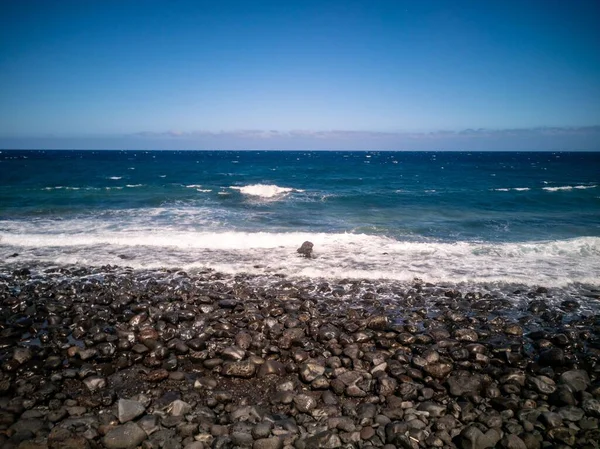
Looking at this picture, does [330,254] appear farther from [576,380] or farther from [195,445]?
[195,445]

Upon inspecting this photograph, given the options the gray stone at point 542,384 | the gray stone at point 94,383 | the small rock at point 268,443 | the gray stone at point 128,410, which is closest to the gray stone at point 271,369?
the small rock at point 268,443

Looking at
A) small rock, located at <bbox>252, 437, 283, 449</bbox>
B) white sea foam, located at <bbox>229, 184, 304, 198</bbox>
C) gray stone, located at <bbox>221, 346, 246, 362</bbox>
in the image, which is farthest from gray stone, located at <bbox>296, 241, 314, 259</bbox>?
white sea foam, located at <bbox>229, 184, 304, 198</bbox>

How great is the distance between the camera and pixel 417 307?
9797mm

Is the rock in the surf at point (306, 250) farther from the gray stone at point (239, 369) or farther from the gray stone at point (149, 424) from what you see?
the gray stone at point (149, 424)

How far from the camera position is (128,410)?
5.50 meters

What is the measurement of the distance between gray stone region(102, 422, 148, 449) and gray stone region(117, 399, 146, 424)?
0.82 ft

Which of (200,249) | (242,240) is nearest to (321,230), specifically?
(242,240)

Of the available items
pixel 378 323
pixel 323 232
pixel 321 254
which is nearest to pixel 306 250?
pixel 321 254

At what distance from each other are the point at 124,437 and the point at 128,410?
23.5 inches

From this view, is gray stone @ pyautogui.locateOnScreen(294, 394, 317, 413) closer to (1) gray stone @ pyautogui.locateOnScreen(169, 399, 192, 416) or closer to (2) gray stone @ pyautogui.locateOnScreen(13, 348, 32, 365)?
(1) gray stone @ pyautogui.locateOnScreen(169, 399, 192, 416)

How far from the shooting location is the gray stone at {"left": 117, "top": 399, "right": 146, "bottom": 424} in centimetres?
540

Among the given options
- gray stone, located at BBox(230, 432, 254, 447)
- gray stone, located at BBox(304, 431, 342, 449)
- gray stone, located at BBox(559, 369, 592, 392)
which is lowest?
gray stone, located at BBox(304, 431, 342, 449)

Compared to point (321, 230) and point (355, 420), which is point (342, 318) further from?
point (321, 230)

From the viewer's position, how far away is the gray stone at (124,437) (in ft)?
16.0
